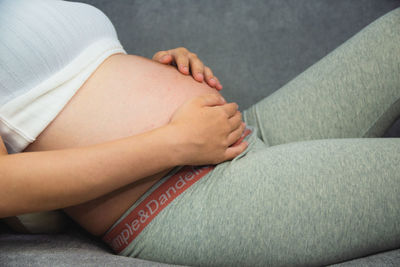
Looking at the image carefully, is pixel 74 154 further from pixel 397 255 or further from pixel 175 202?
pixel 397 255

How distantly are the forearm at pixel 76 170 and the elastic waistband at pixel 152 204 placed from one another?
0.06 meters

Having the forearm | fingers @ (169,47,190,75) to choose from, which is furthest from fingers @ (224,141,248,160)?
fingers @ (169,47,190,75)

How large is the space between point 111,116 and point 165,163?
15cm

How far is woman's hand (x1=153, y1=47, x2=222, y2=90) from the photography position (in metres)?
0.77

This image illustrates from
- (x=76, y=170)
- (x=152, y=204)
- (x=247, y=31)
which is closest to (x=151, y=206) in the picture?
(x=152, y=204)

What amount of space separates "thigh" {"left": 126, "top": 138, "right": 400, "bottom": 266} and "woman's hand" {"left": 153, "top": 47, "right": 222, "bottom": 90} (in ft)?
0.89

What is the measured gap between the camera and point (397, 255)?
20.2 inches

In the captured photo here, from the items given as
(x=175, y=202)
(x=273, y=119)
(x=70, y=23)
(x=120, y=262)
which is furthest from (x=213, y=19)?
(x=120, y=262)

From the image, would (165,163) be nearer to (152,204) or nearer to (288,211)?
(152,204)

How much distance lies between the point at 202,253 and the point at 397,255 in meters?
0.31

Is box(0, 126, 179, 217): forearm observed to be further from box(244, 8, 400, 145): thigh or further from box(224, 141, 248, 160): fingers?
box(244, 8, 400, 145): thigh

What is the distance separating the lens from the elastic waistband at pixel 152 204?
0.60 metres

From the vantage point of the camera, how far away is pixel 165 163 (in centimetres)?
57

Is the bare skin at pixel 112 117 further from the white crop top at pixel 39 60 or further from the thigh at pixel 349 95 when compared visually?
the thigh at pixel 349 95
